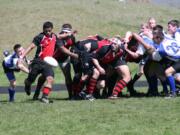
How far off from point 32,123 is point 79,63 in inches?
183

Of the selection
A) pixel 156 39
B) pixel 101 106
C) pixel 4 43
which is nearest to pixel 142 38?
pixel 156 39

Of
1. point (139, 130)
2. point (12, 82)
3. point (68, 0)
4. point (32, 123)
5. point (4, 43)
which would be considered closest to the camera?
point (139, 130)

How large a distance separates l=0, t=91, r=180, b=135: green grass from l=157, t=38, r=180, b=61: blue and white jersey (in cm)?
128

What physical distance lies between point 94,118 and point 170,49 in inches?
152

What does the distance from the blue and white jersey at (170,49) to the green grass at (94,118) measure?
1279 millimetres

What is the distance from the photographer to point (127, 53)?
564 inches

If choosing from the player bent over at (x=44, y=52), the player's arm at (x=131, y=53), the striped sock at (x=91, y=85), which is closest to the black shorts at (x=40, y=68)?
the player bent over at (x=44, y=52)

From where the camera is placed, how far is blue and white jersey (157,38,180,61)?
44.7ft

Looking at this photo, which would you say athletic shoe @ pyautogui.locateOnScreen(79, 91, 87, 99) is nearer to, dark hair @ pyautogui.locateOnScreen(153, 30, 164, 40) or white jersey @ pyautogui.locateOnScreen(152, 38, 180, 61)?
white jersey @ pyautogui.locateOnScreen(152, 38, 180, 61)

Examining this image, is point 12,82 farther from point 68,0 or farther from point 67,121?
point 68,0

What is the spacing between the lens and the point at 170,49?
536 inches

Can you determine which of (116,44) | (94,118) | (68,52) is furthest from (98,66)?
(94,118)

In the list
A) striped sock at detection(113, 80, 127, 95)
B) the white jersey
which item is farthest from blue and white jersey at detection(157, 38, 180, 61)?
striped sock at detection(113, 80, 127, 95)

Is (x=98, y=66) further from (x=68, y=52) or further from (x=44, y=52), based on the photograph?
(x=44, y=52)
